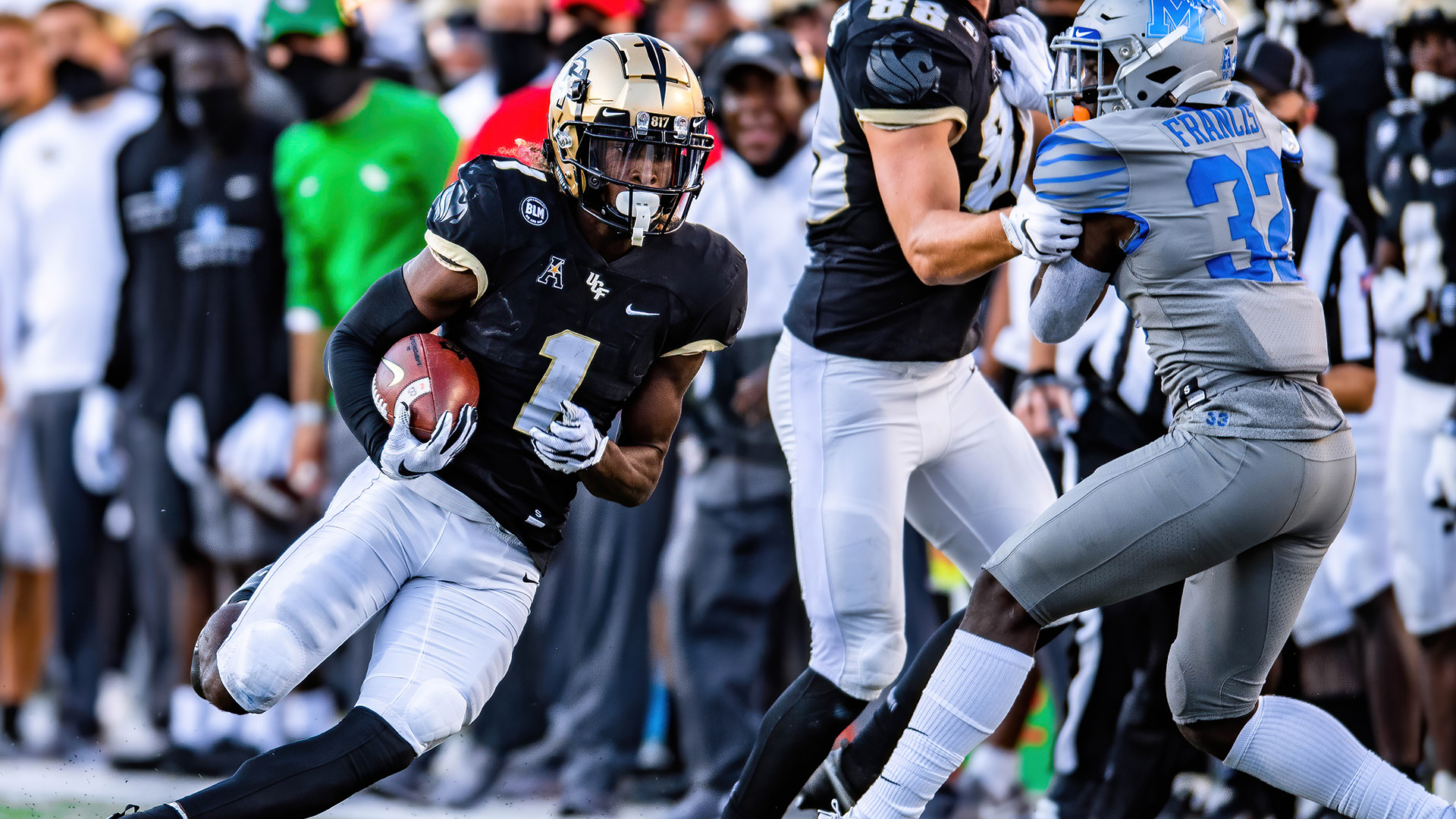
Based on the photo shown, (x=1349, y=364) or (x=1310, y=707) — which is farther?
(x=1349, y=364)

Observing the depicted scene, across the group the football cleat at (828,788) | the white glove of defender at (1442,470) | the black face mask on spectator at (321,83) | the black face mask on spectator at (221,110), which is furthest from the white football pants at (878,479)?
the black face mask on spectator at (221,110)

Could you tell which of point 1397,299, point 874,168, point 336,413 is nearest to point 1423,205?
point 1397,299

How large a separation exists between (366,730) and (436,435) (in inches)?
23.4

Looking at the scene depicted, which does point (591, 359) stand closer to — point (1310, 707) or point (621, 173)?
point (621, 173)

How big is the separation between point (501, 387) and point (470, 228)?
1.17ft

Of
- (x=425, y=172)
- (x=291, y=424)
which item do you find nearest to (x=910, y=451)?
(x=425, y=172)

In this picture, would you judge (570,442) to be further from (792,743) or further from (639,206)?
(792,743)

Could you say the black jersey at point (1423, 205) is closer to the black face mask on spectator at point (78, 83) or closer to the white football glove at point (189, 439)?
the white football glove at point (189, 439)

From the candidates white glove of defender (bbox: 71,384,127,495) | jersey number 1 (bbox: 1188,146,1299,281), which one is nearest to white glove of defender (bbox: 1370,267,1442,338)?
jersey number 1 (bbox: 1188,146,1299,281)

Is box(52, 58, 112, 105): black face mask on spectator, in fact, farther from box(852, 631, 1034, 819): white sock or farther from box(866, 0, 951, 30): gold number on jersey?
A: box(852, 631, 1034, 819): white sock

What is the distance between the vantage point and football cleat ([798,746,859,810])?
3723 millimetres

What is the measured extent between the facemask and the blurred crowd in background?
12.1 inches

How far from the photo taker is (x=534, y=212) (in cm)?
341

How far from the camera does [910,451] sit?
12.1 ft
